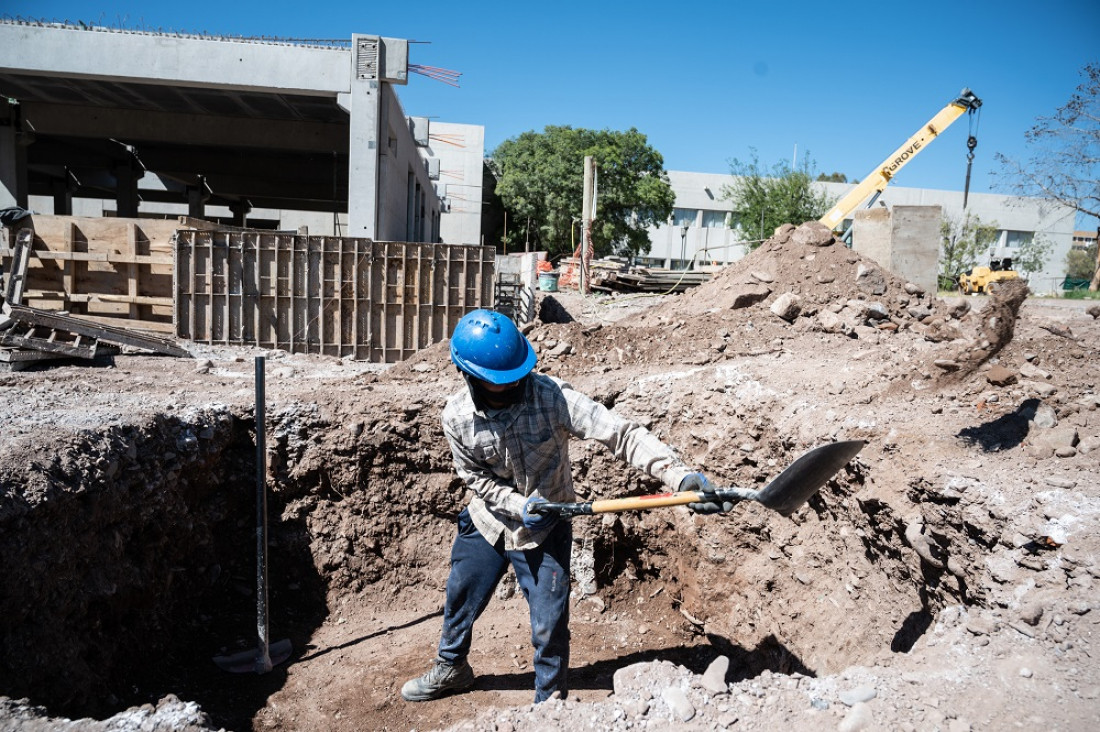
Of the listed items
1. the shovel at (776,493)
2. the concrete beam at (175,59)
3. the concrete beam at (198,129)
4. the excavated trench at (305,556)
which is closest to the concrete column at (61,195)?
the concrete beam at (198,129)

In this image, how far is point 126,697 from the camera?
389 cm

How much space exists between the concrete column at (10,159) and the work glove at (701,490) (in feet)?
58.4

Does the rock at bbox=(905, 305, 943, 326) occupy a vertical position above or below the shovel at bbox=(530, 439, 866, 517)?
above

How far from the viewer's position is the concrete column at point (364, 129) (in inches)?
→ 482

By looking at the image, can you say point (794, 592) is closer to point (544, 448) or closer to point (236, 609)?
point (544, 448)

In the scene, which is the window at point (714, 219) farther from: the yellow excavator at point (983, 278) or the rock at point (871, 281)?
the rock at point (871, 281)

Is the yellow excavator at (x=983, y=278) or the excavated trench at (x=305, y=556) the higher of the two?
the yellow excavator at (x=983, y=278)

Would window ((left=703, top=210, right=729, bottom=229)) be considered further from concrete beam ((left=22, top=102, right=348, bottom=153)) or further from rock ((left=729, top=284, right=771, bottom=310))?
rock ((left=729, top=284, right=771, bottom=310))

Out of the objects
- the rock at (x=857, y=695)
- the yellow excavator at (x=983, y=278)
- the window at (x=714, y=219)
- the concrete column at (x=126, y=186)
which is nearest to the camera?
the rock at (x=857, y=695)

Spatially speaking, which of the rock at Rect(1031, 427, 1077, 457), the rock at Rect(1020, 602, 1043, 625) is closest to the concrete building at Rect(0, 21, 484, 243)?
the rock at Rect(1031, 427, 1077, 457)

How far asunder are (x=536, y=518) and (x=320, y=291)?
8.29 metres

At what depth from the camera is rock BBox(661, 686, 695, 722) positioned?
8.45 ft

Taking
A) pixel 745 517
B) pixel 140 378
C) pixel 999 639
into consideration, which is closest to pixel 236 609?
pixel 140 378

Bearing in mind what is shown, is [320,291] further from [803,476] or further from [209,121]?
[803,476]
